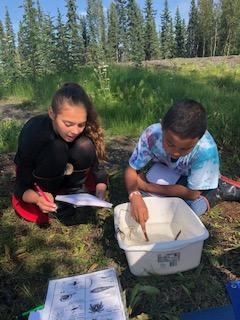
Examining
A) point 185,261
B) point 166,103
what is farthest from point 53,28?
point 185,261

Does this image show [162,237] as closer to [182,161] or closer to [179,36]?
[182,161]

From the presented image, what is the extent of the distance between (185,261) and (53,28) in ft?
21.5

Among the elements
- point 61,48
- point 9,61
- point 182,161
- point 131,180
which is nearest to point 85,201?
point 131,180

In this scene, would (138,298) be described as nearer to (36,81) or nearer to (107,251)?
(107,251)

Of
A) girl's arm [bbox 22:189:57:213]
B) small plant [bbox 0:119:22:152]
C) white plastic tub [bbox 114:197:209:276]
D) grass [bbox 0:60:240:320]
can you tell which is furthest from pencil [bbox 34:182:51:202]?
small plant [bbox 0:119:22:152]

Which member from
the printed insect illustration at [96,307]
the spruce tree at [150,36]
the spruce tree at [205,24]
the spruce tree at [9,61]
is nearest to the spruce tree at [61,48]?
the spruce tree at [9,61]

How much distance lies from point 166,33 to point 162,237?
52146 mm

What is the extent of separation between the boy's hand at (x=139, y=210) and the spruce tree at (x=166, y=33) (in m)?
48.6

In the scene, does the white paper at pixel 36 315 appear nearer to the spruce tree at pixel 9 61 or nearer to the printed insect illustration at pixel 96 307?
the printed insect illustration at pixel 96 307

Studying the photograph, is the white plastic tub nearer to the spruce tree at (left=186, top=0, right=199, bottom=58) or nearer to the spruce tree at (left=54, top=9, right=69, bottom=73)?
the spruce tree at (left=54, top=9, right=69, bottom=73)

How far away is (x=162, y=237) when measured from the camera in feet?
7.14

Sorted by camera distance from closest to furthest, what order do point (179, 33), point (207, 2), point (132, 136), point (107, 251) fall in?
point (107, 251) < point (132, 136) < point (207, 2) < point (179, 33)

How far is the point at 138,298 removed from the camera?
173 cm

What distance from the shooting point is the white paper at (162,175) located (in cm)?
233
